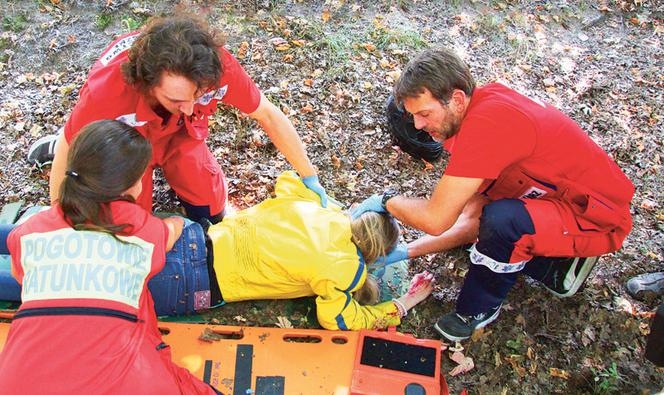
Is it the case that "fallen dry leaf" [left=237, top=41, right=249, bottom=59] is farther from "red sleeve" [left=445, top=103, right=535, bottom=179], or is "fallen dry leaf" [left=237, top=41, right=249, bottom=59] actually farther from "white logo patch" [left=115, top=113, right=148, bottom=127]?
"red sleeve" [left=445, top=103, right=535, bottom=179]

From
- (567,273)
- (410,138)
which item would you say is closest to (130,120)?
(410,138)

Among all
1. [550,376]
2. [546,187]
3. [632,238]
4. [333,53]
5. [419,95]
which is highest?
[419,95]

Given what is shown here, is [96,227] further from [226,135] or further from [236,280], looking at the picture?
[226,135]

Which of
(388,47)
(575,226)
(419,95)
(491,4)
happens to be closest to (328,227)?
(419,95)

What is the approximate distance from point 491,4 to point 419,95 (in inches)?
144

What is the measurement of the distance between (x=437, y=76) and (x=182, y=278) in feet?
5.09

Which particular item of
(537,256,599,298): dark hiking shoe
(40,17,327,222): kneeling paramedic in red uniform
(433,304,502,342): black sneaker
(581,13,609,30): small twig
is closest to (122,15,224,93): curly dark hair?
(40,17,327,222): kneeling paramedic in red uniform

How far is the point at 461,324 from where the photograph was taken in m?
2.99

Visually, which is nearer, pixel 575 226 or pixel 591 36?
pixel 575 226

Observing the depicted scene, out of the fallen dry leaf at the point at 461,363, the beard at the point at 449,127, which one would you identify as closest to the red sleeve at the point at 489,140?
the beard at the point at 449,127

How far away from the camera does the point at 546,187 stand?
2.66 m

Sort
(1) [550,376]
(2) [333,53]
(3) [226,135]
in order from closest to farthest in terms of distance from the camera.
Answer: (1) [550,376], (3) [226,135], (2) [333,53]

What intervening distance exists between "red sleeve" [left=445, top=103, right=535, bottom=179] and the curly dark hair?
1.11 metres

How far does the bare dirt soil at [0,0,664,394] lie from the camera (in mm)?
3068
